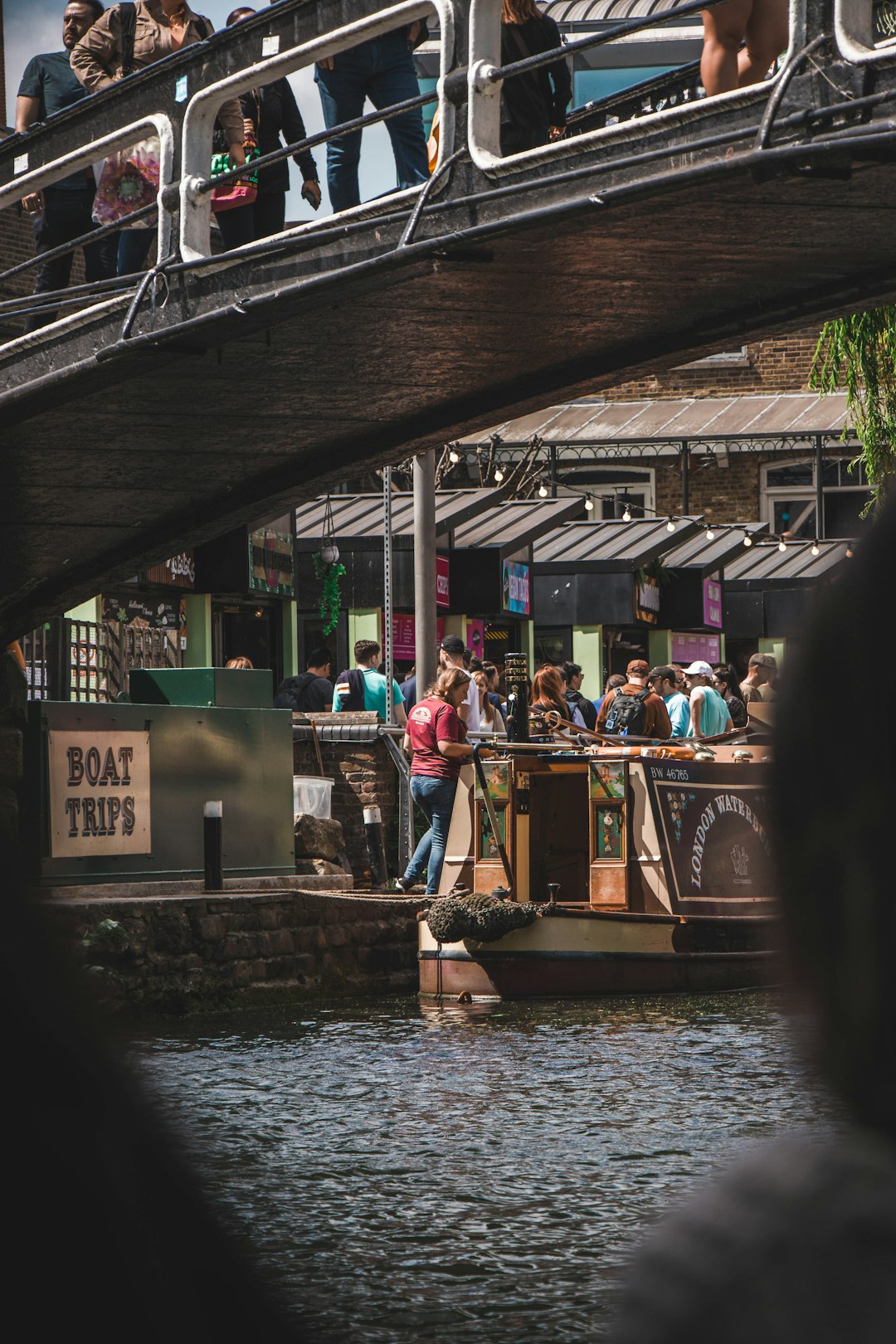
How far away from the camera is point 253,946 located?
12.4 metres

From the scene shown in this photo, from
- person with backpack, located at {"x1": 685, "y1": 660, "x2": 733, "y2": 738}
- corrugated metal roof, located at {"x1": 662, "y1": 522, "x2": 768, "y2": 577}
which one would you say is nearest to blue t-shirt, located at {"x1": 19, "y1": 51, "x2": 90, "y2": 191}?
person with backpack, located at {"x1": 685, "y1": 660, "x2": 733, "y2": 738}

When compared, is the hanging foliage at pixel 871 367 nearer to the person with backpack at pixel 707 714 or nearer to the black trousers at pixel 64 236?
the person with backpack at pixel 707 714

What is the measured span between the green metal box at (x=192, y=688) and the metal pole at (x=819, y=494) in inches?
732

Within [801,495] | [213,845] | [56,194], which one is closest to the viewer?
[56,194]

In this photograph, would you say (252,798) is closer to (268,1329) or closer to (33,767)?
(33,767)

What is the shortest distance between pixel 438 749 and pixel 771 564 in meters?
19.6

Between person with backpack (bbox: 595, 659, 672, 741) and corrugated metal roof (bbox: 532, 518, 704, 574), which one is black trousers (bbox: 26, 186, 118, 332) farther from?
corrugated metal roof (bbox: 532, 518, 704, 574)

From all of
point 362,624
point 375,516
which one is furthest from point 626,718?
point 375,516

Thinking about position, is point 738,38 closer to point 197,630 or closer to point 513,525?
point 197,630

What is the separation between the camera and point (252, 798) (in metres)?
13.6

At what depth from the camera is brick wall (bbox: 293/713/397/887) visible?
15859 mm

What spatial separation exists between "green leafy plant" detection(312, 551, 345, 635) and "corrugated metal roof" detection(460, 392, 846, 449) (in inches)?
338

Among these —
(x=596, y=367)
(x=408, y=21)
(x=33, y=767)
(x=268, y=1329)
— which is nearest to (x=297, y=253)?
(x=408, y=21)

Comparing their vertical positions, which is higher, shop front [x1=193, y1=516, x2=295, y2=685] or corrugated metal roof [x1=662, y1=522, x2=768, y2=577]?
corrugated metal roof [x1=662, y1=522, x2=768, y2=577]
